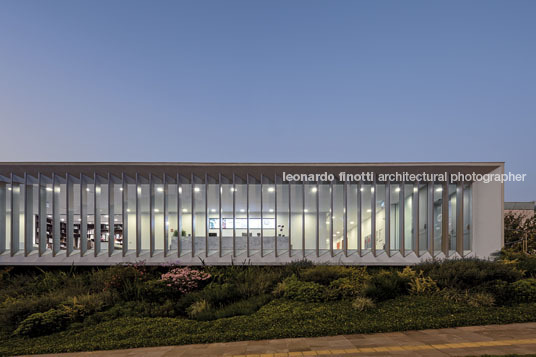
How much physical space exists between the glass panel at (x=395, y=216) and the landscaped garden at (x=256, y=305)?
4219 millimetres

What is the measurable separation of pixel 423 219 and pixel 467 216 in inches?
68.5

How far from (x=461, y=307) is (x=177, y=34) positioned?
208 ft

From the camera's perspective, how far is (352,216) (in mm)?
14867

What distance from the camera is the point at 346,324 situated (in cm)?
758

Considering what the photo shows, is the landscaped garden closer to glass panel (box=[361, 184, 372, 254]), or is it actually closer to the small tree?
glass panel (box=[361, 184, 372, 254])

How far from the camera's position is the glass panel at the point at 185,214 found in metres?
14.9

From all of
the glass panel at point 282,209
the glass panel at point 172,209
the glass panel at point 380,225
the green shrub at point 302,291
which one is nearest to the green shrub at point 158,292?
the green shrub at point 302,291

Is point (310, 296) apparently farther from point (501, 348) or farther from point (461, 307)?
point (501, 348)

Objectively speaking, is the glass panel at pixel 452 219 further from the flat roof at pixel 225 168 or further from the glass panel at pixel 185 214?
the glass panel at pixel 185 214

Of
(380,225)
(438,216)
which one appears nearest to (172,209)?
(380,225)

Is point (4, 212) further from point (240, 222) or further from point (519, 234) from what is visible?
point (519, 234)

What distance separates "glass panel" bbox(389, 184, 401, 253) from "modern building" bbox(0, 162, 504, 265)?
0.05 meters

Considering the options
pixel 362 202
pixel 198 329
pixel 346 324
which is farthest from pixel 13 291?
pixel 362 202

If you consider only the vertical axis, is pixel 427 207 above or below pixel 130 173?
below
